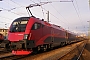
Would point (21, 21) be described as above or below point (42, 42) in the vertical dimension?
above

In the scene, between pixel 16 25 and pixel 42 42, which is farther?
pixel 42 42

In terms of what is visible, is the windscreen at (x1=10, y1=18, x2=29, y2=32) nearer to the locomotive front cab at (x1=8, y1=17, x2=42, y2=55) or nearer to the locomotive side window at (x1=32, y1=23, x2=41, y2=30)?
the locomotive front cab at (x1=8, y1=17, x2=42, y2=55)

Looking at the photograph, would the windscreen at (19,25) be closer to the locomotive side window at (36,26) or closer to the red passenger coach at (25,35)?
the red passenger coach at (25,35)

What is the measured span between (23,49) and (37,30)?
2.34m

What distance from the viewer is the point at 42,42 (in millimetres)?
15797

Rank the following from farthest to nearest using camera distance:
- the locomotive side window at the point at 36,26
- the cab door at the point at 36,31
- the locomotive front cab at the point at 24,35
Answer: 1. the locomotive side window at the point at 36,26
2. the cab door at the point at 36,31
3. the locomotive front cab at the point at 24,35

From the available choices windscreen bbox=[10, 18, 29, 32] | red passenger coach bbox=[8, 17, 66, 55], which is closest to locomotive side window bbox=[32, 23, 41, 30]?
red passenger coach bbox=[8, 17, 66, 55]

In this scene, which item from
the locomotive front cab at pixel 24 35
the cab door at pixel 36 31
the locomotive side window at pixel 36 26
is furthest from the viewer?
the locomotive side window at pixel 36 26

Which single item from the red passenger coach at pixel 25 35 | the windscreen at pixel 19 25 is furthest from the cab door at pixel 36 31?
the windscreen at pixel 19 25

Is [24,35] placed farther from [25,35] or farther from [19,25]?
[19,25]

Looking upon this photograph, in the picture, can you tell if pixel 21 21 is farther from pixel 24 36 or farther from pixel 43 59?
pixel 43 59

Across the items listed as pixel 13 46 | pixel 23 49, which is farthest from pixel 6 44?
pixel 23 49

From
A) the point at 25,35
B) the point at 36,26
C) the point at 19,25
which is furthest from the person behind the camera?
the point at 36,26

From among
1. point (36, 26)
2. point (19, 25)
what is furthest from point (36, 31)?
point (19, 25)
